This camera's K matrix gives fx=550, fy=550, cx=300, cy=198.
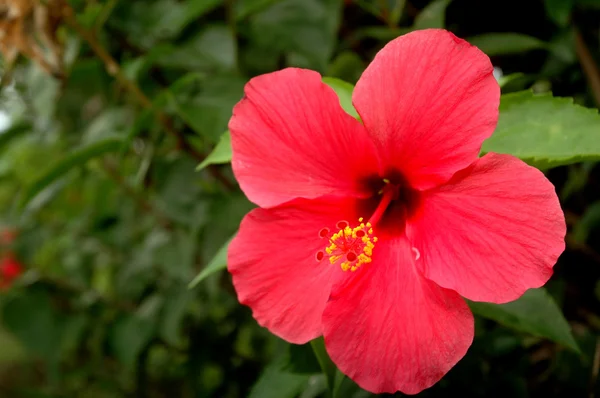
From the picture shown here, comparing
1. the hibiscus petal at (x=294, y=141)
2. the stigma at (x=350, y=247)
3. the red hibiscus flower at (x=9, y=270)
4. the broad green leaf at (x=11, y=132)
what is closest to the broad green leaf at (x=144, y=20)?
the broad green leaf at (x=11, y=132)

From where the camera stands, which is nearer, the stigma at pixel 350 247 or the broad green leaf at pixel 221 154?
the stigma at pixel 350 247

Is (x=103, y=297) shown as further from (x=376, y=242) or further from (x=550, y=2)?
(x=550, y=2)

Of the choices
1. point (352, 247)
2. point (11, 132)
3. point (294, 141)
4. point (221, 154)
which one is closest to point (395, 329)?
point (352, 247)

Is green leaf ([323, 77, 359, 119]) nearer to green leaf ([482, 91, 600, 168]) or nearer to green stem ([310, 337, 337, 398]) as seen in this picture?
green leaf ([482, 91, 600, 168])

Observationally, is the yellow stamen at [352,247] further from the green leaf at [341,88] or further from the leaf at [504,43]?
the leaf at [504,43]

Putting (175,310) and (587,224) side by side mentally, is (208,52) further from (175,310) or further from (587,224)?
(587,224)

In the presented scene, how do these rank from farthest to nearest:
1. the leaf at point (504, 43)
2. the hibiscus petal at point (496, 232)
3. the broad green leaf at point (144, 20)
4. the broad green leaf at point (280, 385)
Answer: the broad green leaf at point (144, 20)
the leaf at point (504, 43)
the broad green leaf at point (280, 385)
the hibiscus petal at point (496, 232)

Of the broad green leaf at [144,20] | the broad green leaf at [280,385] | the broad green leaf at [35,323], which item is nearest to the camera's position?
the broad green leaf at [280,385]
